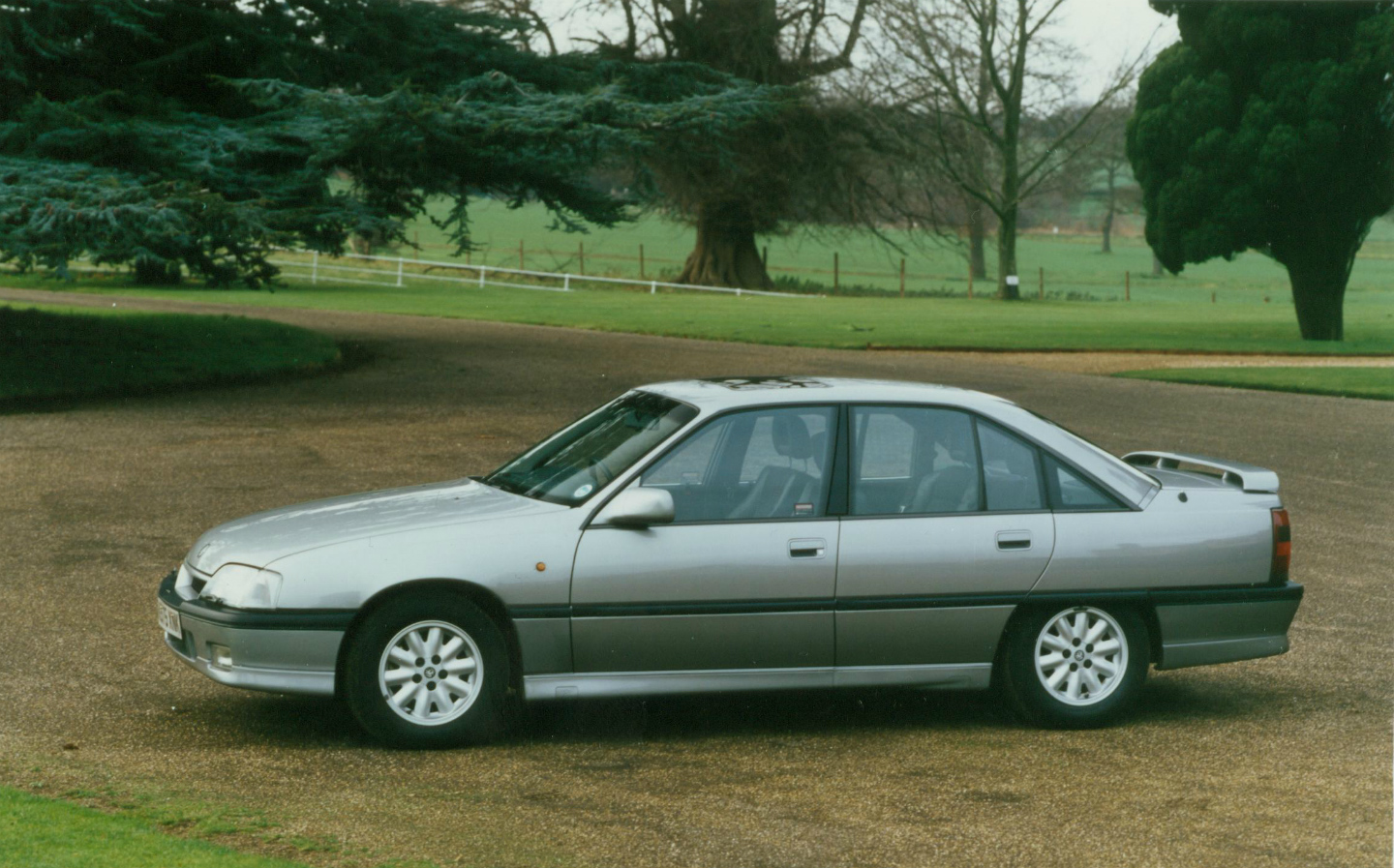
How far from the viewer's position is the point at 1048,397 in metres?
19.3

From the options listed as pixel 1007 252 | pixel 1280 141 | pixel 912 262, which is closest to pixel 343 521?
pixel 1280 141

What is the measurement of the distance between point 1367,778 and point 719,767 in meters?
2.43

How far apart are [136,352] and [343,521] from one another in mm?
16562

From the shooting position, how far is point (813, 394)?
659cm

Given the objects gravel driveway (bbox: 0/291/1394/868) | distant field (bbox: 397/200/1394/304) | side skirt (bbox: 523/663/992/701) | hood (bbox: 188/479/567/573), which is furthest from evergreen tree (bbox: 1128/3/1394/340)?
hood (bbox: 188/479/567/573)

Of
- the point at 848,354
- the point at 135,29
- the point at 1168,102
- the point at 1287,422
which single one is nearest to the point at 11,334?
the point at 135,29

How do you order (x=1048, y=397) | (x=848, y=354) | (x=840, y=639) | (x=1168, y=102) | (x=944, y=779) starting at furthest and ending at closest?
(x=1168, y=102) → (x=848, y=354) → (x=1048, y=397) → (x=840, y=639) → (x=944, y=779)

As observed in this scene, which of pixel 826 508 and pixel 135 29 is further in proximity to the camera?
pixel 135 29

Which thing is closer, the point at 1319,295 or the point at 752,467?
the point at 752,467

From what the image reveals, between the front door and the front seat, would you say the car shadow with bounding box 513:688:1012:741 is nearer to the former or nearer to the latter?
the front door

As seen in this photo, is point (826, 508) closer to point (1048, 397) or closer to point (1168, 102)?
point (1048, 397)

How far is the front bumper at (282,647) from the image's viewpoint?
5.79 m

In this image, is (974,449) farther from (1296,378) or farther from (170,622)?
(1296,378)

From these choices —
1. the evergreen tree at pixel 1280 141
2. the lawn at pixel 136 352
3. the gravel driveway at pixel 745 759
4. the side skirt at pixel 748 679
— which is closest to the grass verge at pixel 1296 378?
the evergreen tree at pixel 1280 141
